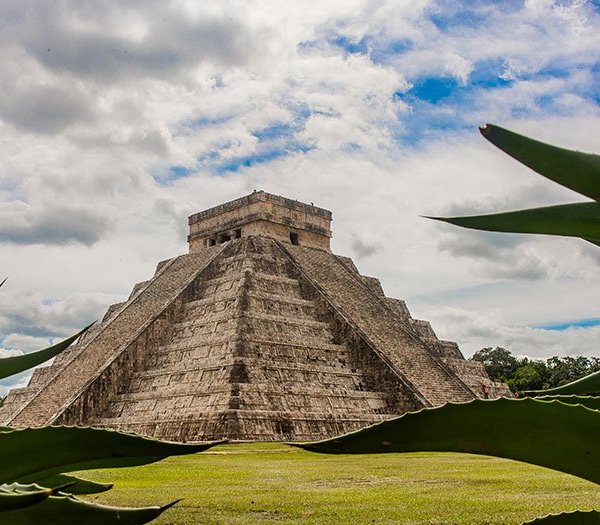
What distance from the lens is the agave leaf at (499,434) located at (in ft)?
3.35

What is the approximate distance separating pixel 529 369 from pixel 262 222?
18.4 meters

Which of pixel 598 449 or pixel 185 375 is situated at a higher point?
pixel 185 375

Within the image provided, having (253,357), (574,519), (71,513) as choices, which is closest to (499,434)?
(574,519)

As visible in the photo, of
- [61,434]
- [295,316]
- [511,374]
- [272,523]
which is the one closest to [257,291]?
[295,316]

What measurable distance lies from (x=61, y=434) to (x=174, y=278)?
2381 cm

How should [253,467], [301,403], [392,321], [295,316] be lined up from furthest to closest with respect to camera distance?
[392,321]
[295,316]
[301,403]
[253,467]

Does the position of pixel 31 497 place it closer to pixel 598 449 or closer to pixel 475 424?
pixel 475 424

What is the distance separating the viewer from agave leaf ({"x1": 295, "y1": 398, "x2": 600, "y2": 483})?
3.35ft

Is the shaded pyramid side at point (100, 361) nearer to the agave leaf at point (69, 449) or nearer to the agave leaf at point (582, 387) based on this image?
the agave leaf at point (69, 449)

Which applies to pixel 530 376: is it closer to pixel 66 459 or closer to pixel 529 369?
pixel 529 369

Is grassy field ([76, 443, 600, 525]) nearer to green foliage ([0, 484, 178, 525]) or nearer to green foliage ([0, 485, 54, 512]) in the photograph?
green foliage ([0, 484, 178, 525])

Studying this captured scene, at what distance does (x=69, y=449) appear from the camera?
1.14m

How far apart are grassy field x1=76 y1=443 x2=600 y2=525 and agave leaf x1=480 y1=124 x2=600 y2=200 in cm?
560

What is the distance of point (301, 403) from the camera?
54.6 feet
